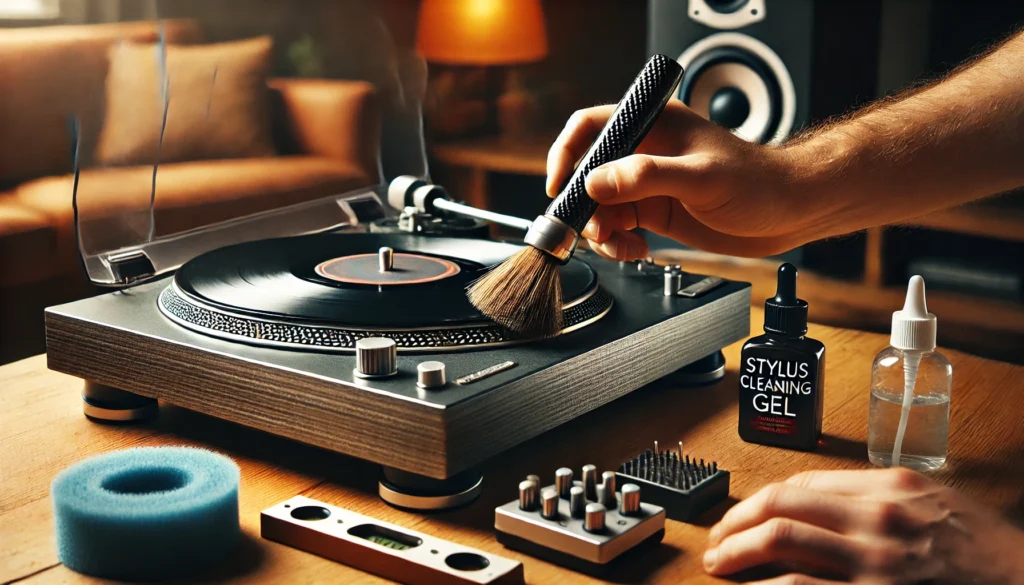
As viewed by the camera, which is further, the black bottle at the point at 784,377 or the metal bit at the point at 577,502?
the black bottle at the point at 784,377

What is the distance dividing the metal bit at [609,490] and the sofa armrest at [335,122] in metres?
1.00

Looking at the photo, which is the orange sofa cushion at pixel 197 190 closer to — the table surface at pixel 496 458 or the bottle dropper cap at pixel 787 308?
the table surface at pixel 496 458

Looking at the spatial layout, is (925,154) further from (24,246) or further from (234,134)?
(24,246)

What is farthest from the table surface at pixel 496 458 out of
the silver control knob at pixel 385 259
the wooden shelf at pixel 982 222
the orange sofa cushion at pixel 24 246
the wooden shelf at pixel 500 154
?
the orange sofa cushion at pixel 24 246

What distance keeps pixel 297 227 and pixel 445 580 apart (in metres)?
0.88

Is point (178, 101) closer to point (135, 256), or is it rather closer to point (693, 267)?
point (135, 256)

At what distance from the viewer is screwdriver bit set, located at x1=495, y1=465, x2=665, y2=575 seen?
72 cm

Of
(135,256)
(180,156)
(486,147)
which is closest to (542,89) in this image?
(486,147)

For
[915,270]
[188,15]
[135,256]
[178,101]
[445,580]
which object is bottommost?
[915,270]

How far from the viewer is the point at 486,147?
335 cm

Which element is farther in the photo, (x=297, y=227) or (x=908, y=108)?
(x=297, y=227)

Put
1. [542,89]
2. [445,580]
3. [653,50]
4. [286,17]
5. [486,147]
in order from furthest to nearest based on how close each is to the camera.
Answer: [542,89]
[486,147]
[286,17]
[653,50]
[445,580]

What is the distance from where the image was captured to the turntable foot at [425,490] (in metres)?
0.82

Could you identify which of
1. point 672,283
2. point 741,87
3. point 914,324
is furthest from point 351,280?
point 741,87
